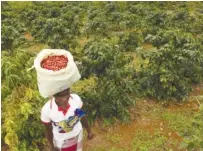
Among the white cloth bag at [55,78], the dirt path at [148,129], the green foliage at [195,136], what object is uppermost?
the white cloth bag at [55,78]

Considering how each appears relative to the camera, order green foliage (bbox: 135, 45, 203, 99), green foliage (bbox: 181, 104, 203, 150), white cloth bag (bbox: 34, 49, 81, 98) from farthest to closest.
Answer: green foliage (bbox: 135, 45, 203, 99) → green foliage (bbox: 181, 104, 203, 150) → white cloth bag (bbox: 34, 49, 81, 98)

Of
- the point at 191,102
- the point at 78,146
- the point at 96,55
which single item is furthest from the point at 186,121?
the point at 78,146

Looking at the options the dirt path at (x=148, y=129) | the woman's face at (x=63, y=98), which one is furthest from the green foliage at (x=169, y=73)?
the woman's face at (x=63, y=98)

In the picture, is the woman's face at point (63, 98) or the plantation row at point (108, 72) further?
the plantation row at point (108, 72)

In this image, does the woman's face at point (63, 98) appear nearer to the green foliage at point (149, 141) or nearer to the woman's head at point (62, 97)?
the woman's head at point (62, 97)

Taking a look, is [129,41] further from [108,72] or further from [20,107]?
A: [20,107]

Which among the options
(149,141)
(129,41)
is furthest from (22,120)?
Result: (129,41)

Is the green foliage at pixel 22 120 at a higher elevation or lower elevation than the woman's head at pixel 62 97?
lower

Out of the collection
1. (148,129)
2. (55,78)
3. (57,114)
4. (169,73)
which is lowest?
(148,129)

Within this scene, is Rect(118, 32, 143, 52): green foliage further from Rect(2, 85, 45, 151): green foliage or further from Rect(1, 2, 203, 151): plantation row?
Rect(2, 85, 45, 151): green foliage

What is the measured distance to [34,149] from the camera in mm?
4410

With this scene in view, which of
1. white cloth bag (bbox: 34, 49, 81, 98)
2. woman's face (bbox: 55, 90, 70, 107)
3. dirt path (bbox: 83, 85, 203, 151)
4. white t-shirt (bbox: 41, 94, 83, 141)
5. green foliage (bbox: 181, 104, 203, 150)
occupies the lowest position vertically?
dirt path (bbox: 83, 85, 203, 151)

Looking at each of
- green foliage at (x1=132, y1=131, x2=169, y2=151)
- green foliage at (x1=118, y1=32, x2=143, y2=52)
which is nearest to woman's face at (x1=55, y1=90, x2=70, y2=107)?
green foliage at (x1=132, y1=131, x2=169, y2=151)

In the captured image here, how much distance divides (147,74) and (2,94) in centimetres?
261
